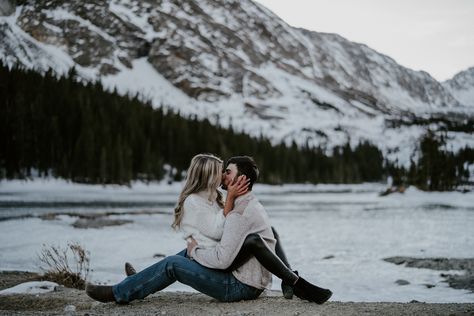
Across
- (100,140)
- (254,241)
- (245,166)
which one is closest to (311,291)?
(254,241)

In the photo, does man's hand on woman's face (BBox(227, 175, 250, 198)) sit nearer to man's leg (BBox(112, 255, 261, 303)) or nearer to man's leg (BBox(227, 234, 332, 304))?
man's leg (BBox(227, 234, 332, 304))

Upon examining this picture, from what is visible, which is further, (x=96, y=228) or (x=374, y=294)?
(x=96, y=228)

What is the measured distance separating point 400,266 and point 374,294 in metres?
4.26

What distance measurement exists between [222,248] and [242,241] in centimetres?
27

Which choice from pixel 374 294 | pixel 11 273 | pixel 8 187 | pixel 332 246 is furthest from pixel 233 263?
pixel 8 187

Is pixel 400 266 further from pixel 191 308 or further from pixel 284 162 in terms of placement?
pixel 284 162

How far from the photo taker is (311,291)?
7117mm

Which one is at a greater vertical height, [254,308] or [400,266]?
[254,308]

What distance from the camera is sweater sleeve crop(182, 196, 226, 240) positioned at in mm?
6734

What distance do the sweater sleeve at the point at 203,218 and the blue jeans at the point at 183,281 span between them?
0.51 m

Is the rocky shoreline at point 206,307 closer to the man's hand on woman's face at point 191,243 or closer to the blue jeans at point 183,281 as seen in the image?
the blue jeans at point 183,281

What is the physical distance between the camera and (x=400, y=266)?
15531mm

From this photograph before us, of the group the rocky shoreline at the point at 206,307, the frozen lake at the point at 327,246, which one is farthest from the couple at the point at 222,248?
the frozen lake at the point at 327,246

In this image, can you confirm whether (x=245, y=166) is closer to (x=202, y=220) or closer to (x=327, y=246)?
(x=202, y=220)
